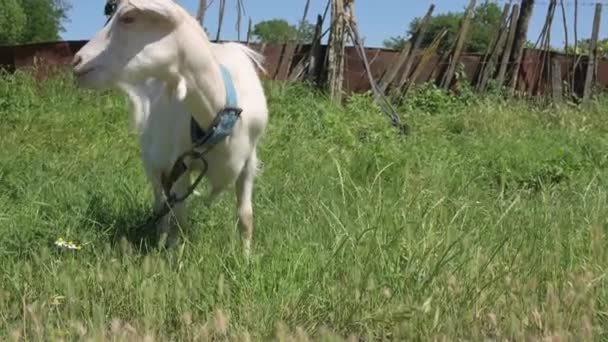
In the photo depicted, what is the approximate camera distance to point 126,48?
309 cm

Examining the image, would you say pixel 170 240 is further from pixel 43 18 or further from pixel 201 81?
pixel 43 18

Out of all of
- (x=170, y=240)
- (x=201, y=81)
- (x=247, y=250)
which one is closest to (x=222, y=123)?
(x=201, y=81)

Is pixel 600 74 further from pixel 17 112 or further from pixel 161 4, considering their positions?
pixel 161 4

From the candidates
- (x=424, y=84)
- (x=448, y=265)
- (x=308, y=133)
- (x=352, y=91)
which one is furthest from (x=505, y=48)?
(x=448, y=265)

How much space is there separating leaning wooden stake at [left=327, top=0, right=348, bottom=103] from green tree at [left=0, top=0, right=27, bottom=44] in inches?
1036

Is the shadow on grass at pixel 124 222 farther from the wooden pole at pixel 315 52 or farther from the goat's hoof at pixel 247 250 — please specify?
the wooden pole at pixel 315 52

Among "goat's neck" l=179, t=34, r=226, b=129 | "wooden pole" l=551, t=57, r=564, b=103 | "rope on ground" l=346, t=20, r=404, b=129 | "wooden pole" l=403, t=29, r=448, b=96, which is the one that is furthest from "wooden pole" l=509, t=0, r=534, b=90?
"goat's neck" l=179, t=34, r=226, b=129

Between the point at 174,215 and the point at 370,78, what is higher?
the point at 370,78

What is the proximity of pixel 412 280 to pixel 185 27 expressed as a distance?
1325 millimetres

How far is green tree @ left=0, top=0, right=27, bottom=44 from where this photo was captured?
33.4 m

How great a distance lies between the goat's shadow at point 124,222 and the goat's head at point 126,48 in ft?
3.23

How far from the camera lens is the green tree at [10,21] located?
109ft

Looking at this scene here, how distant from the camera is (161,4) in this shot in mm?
3096

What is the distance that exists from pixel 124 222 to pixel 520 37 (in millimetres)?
7890
